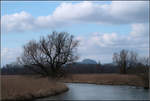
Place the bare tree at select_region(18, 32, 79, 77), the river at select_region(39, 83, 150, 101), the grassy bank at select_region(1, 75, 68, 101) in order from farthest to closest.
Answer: the bare tree at select_region(18, 32, 79, 77) → the river at select_region(39, 83, 150, 101) → the grassy bank at select_region(1, 75, 68, 101)

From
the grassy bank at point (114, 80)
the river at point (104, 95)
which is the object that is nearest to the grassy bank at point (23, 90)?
the river at point (104, 95)

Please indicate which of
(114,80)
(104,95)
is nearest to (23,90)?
(104,95)

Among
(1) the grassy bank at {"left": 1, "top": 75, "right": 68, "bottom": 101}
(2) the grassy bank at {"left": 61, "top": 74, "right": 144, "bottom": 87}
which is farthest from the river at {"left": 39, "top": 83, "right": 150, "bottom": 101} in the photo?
(2) the grassy bank at {"left": 61, "top": 74, "right": 144, "bottom": 87}

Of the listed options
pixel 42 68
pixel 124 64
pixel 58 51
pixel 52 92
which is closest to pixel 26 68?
pixel 42 68

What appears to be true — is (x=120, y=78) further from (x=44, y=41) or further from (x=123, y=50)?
(x=123, y=50)

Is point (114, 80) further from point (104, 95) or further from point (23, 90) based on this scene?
point (23, 90)

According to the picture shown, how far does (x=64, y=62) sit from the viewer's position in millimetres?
46469

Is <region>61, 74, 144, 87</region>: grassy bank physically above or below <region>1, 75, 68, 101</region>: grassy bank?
below

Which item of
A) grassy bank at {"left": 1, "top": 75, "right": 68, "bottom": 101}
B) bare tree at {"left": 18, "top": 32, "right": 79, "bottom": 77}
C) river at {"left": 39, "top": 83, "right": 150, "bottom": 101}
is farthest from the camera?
bare tree at {"left": 18, "top": 32, "right": 79, "bottom": 77}

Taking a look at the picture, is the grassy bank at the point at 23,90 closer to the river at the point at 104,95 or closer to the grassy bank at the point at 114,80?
the river at the point at 104,95

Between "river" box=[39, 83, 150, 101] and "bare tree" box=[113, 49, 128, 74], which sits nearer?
"river" box=[39, 83, 150, 101]

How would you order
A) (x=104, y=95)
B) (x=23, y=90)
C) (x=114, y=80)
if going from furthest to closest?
(x=114, y=80)
(x=104, y=95)
(x=23, y=90)

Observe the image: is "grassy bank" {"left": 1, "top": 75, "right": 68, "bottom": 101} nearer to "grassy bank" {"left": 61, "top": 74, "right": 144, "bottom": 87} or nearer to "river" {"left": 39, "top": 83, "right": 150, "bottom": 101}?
"river" {"left": 39, "top": 83, "right": 150, "bottom": 101}

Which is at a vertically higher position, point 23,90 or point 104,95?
point 23,90
